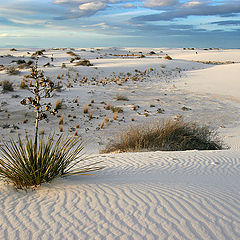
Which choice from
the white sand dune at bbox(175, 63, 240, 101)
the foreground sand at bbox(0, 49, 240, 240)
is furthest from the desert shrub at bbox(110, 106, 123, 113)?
the white sand dune at bbox(175, 63, 240, 101)

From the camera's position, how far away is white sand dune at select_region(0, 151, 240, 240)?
2760 millimetres

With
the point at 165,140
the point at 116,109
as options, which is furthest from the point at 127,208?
the point at 116,109

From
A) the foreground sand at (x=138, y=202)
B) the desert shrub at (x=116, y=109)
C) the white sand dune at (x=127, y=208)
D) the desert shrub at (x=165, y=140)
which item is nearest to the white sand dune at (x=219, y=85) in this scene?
the desert shrub at (x=116, y=109)

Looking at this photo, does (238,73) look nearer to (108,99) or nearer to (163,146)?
(108,99)

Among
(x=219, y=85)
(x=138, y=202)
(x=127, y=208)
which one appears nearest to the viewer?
(x=127, y=208)

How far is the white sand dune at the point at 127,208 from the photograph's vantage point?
2.76 meters

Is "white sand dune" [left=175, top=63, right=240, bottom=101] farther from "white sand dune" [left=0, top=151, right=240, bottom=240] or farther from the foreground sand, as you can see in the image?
"white sand dune" [left=0, top=151, right=240, bottom=240]

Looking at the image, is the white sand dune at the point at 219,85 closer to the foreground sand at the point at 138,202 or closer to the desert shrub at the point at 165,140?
the desert shrub at the point at 165,140

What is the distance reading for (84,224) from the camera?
9.41ft

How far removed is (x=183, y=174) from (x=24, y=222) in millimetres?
2989

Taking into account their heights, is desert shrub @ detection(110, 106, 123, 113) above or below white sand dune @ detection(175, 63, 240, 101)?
below

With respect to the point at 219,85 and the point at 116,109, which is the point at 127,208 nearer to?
the point at 116,109

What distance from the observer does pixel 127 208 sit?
3.22 meters

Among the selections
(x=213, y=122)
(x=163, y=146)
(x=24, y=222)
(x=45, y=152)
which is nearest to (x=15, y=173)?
(x=45, y=152)
